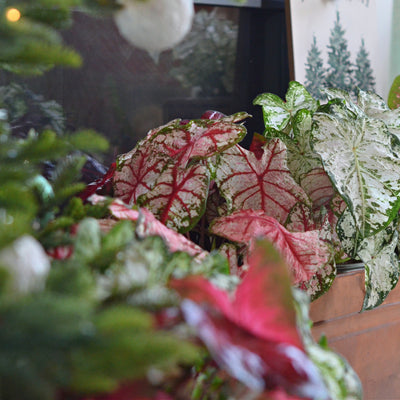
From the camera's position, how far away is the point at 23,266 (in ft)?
0.64

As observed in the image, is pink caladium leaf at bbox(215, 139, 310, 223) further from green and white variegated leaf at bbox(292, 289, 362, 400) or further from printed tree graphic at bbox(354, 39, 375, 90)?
printed tree graphic at bbox(354, 39, 375, 90)

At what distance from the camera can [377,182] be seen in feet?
1.89

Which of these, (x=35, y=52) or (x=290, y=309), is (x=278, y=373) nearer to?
(x=290, y=309)

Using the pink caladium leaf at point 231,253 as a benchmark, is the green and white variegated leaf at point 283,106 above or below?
above

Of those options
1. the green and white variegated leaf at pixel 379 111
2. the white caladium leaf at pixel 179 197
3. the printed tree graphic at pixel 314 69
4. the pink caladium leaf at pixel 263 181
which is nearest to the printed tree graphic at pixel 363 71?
the printed tree graphic at pixel 314 69

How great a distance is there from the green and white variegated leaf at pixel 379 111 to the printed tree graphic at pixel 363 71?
68 cm

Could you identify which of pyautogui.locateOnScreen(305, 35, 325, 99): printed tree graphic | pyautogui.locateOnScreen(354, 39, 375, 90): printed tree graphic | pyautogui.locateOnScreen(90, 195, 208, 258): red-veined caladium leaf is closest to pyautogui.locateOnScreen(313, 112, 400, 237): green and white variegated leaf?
pyautogui.locateOnScreen(90, 195, 208, 258): red-veined caladium leaf

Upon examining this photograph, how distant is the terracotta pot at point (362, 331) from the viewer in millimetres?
583

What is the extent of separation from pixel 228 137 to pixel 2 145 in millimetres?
298

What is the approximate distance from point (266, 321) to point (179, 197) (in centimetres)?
28

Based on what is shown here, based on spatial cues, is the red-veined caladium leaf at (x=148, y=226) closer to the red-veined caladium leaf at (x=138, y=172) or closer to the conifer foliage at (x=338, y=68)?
the red-veined caladium leaf at (x=138, y=172)

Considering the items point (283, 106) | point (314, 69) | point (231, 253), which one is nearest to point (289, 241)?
point (231, 253)

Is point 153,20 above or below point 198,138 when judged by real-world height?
above

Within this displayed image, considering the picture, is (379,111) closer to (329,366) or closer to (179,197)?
(179,197)
